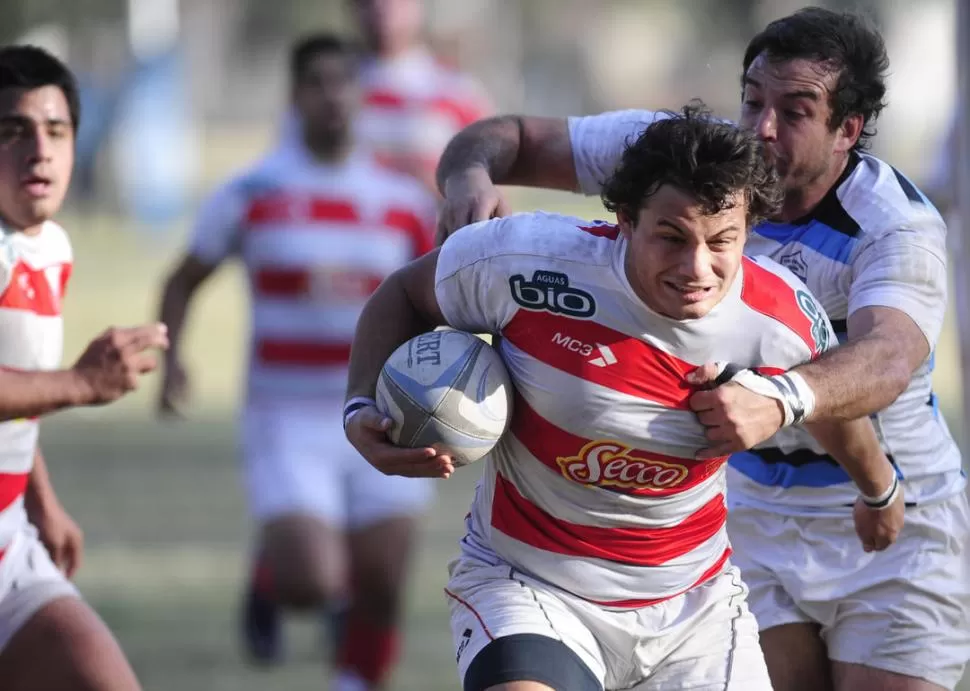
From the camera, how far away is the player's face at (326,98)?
835cm

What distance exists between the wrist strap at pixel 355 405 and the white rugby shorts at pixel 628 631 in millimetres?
499

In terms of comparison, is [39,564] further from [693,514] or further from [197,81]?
[197,81]

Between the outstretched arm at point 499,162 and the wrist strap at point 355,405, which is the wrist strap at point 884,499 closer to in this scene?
the outstretched arm at point 499,162

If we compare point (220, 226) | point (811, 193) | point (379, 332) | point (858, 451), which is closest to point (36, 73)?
point (379, 332)

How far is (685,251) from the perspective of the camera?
3.88 m

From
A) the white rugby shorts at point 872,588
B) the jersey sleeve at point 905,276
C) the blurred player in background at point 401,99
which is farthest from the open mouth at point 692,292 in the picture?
the blurred player in background at point 401,99

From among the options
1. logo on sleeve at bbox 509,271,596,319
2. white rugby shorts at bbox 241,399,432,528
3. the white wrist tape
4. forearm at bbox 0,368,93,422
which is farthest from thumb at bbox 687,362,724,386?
white rugby shorts at bbox 241,399,432,528

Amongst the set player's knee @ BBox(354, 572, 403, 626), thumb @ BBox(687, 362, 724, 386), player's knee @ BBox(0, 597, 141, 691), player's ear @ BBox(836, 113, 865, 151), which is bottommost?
player's knee @ BBox(354, 572, 403, 626)

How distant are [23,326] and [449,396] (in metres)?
1.52

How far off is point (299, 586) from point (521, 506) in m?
3.67

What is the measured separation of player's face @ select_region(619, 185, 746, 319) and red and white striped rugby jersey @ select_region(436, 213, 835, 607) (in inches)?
3.5

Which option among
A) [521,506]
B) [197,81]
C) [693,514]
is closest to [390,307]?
[521,506]

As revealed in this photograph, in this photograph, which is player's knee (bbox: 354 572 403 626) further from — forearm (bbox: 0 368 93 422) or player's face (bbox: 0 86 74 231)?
forearm (bbox: 0 368 93 422)

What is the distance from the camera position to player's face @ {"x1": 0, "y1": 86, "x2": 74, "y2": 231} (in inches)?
192
